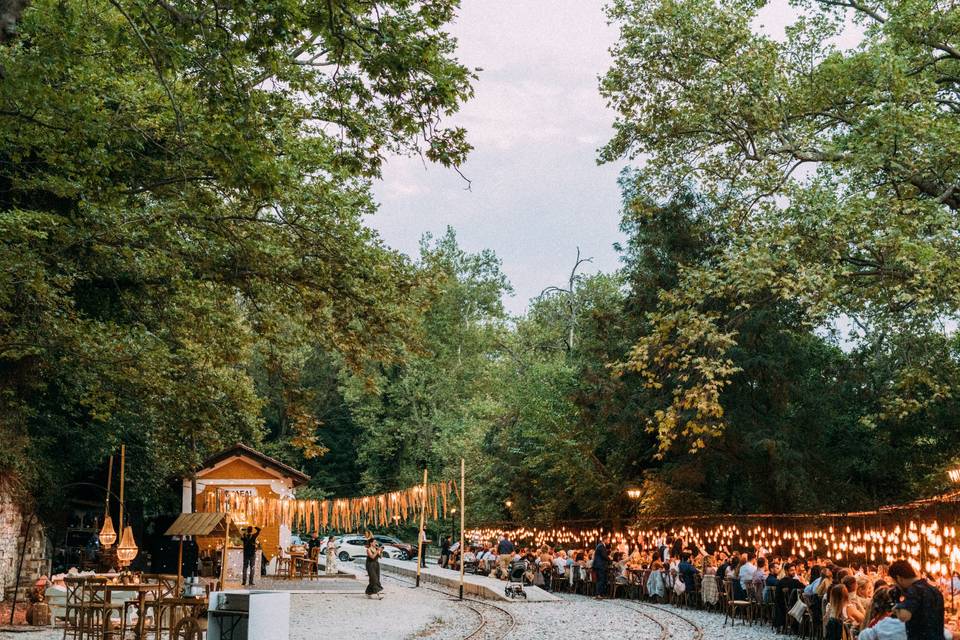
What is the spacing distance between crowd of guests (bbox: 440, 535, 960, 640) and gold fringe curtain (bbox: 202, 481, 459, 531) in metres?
2.11

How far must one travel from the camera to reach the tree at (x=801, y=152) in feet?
48.4

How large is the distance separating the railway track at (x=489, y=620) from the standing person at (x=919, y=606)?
840cm

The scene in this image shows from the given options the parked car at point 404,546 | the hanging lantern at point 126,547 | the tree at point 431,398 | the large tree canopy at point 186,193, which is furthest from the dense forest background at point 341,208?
the tree at point 431,398

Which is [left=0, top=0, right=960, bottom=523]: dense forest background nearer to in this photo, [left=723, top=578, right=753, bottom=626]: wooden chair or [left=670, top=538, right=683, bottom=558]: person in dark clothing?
[left=670, top=538, right=683, bottom=558]: person in dark clothing

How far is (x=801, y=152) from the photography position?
17.3 m

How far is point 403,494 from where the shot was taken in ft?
73.9

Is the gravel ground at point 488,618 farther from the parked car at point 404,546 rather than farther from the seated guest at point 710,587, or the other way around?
the parked car at point 404,546

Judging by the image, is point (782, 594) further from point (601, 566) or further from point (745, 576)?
point (601, 566)

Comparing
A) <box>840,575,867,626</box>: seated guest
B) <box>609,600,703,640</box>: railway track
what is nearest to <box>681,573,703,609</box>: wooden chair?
<box>609,600,703,640</box>: railway track

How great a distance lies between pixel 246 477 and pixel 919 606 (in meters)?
26.5

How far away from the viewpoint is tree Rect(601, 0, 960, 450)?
48.4ft

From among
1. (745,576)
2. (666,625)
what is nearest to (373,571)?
(666,625)

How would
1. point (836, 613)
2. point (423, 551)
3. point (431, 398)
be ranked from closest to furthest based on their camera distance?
1. point (836, 613)
2. point (423, 551)
3. point (431, 398)

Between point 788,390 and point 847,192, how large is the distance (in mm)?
13685
